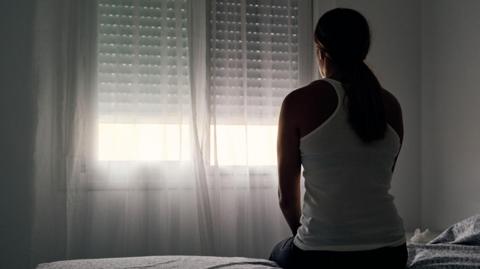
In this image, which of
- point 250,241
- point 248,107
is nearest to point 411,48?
point 248,107

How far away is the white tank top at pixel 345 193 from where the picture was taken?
0.96 metres

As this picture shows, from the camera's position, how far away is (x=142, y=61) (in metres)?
2.11

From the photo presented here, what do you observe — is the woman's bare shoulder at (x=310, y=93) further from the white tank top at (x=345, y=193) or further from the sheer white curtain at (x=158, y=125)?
the sheer white curtain at (x=158, y=125)

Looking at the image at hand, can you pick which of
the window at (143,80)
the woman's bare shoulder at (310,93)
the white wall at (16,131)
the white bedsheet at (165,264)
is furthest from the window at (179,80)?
the woman's bare shoulder at (310,93)

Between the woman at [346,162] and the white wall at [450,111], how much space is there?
122 centimetres

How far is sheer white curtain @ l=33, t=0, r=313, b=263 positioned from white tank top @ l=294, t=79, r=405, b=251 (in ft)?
3.77

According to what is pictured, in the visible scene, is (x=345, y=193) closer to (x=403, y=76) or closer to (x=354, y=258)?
(x=354, y=258)

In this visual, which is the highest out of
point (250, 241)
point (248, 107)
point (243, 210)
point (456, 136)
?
point (248, 107)

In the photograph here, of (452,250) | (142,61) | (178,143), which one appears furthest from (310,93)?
(142,61)

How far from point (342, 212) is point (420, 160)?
1660 mm

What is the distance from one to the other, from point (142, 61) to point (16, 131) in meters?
0.69

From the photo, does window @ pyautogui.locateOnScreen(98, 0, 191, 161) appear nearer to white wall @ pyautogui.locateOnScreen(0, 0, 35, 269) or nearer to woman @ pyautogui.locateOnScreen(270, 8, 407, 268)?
white wall @ pyautogui.locateOnScreen(0, 0, 35, 269)

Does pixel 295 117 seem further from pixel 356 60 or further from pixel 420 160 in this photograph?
pixel 420 160

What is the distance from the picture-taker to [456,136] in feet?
6.97
